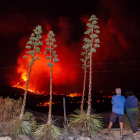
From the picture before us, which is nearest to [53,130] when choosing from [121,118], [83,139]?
[83,139]

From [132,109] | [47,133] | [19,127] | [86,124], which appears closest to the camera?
[47,133]

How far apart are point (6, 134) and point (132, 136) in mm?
5778

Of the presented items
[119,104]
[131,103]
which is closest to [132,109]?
[131,103]

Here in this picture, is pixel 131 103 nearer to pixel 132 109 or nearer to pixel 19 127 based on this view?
pixel 132 109

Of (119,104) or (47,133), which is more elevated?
(119,104)

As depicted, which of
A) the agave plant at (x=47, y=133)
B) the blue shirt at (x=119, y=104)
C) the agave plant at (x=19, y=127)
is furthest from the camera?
the agave plant at (x=19, y=127)

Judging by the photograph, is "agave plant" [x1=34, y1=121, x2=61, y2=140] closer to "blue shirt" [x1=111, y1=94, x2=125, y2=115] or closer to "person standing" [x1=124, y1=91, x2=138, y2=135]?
"blue shirt" [x1=111, y1=94, x2=125, y2=115]

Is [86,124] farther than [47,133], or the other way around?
[86,124]

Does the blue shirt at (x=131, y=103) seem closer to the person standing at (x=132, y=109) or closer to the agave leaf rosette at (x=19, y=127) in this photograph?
the person standing at (x=132, y=109)

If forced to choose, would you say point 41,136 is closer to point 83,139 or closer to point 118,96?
point 83,139

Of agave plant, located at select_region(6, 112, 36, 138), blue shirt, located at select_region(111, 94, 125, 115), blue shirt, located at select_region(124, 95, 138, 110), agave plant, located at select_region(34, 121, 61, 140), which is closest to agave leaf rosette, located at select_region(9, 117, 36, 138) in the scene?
agave plant, located at select_region(6, 112, 36, 138)

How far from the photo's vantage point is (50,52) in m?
11.3

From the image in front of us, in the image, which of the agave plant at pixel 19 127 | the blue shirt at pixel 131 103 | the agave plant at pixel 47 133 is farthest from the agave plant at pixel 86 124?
the agave plant at pixel 19 127

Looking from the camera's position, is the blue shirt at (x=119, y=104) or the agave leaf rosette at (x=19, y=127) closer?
the blue shirt at (x=119, y=104)
